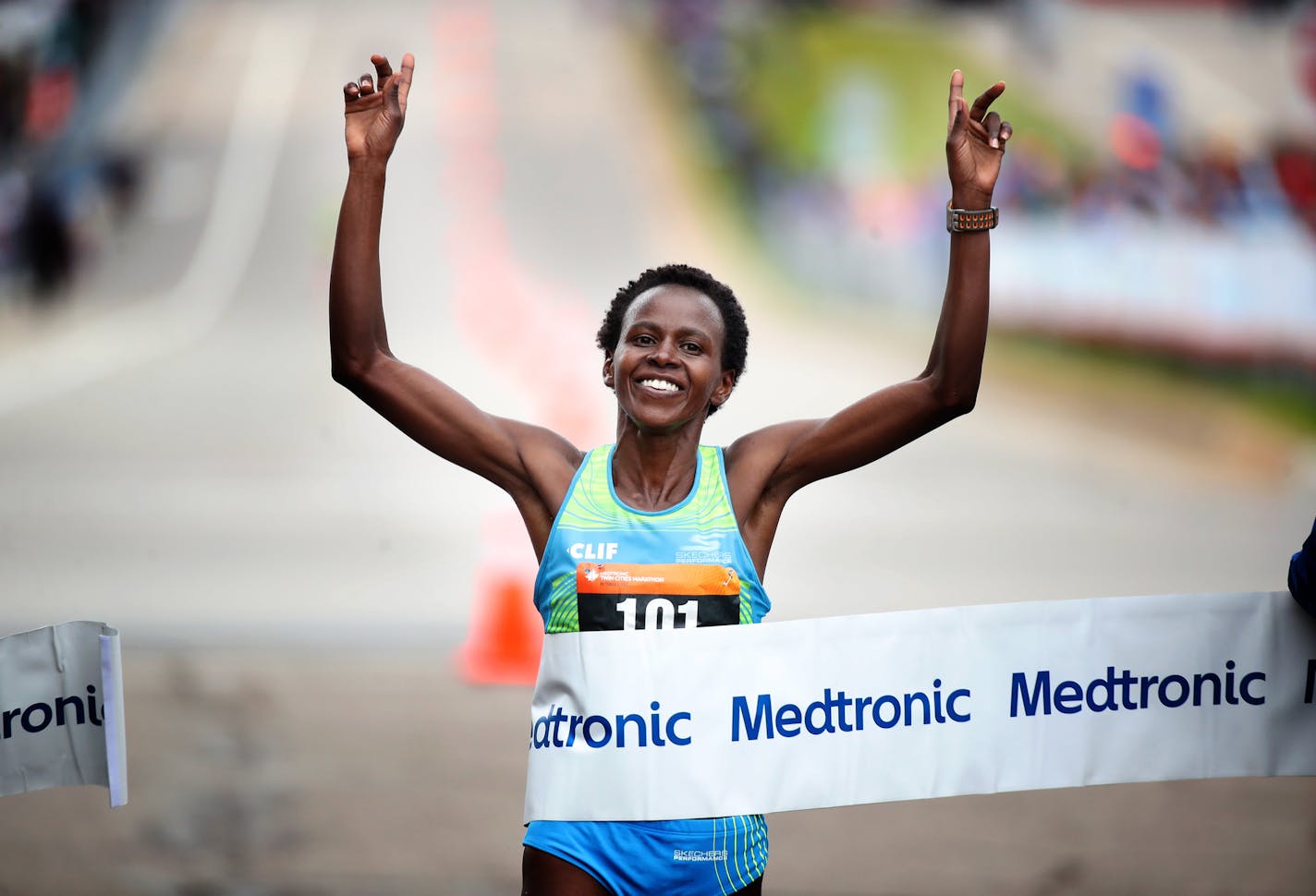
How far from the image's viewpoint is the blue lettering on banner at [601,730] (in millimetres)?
3451

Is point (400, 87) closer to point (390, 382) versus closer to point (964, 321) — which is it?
point (390, 382)

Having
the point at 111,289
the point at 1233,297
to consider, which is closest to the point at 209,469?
the point at 111,289

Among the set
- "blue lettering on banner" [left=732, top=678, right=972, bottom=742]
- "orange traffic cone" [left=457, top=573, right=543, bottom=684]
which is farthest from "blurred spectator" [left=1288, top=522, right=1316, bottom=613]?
"orange traffic cone" [left=457, top=573, right=543, bottom=684]

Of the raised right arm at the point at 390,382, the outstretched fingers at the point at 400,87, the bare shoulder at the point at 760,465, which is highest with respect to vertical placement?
the outstretched fingers at the point at 400,87

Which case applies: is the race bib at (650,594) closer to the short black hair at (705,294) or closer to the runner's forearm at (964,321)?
the short black hair at (705,294)

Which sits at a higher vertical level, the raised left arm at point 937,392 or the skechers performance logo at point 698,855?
the raised left arm at point 937,392

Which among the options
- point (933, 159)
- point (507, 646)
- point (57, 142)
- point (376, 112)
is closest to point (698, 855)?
point (376, 112)

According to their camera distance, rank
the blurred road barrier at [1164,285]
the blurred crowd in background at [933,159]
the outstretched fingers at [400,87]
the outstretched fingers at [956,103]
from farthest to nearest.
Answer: the blurred crowd in background at [933,159]
the blurred road barrier at [1164,285]
the outstretched fingers at [400,87]
the outstretched fingers at [956,103]

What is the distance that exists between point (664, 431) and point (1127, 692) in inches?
48.7

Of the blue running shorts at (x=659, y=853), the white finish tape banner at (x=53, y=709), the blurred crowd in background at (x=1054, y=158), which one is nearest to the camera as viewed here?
the blue running shorts at (x=659, y=853)

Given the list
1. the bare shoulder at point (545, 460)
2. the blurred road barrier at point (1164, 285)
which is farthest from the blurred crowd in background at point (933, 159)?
the bare shoulder at point (545, 460)

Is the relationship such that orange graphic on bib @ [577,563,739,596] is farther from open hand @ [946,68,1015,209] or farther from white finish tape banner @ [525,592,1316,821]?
open hand @ [946,68,1015,209]

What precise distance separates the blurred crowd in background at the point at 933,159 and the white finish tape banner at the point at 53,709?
15.6 metres

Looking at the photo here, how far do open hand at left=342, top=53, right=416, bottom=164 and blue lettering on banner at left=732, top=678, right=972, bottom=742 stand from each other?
144 cm
